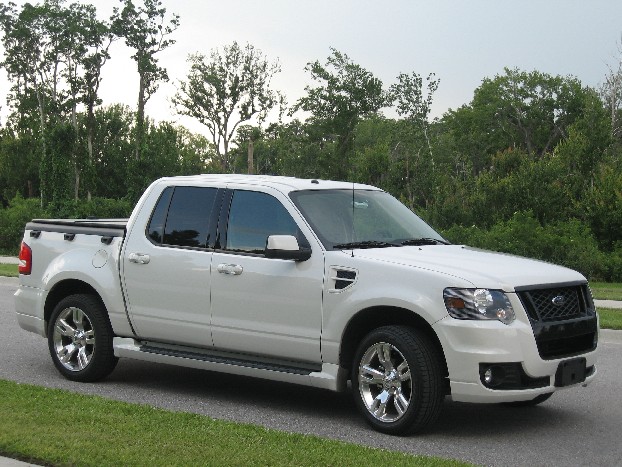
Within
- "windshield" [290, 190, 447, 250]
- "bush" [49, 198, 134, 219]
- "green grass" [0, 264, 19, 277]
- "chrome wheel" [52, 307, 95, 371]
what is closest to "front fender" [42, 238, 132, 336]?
"chrome wheel" [52, 307, 95, 371]

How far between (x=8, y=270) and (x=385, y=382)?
1978 centimetres

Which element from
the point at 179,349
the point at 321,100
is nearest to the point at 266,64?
the point at 321,100

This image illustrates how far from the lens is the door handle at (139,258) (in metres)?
9.02

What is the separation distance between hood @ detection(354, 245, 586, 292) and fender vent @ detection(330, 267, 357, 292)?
15cm

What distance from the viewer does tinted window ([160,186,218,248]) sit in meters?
8.86

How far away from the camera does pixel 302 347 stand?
795 cm

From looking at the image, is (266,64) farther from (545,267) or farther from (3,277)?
(545,267)

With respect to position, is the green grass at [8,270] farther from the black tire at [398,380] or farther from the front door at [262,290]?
the black tire at [398,380]

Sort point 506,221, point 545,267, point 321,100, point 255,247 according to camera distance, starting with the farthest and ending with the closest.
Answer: point 321,100, point 506,221, point 255,247, point 545,267

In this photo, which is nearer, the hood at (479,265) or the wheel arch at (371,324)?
the hood at (479,265)

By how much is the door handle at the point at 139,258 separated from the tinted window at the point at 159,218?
0.17m

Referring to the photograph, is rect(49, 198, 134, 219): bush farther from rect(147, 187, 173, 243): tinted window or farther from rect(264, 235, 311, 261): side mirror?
rect(264, 235, 311, 261): side mirror

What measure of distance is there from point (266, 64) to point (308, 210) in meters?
67.3

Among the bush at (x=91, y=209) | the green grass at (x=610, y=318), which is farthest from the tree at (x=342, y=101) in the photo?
the green grass at (x=610, y=318)
